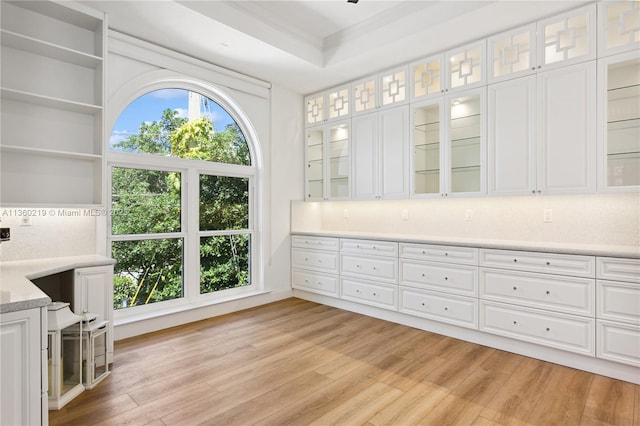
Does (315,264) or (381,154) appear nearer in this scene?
(381,154)

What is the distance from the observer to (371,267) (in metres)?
4.14

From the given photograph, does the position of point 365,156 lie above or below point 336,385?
above

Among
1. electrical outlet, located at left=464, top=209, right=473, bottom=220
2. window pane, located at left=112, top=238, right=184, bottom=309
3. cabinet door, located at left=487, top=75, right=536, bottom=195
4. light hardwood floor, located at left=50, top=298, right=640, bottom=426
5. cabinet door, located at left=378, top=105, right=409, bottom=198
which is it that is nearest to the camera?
light hardwood floor, located at left=50, top=298, right=640, bottom=426

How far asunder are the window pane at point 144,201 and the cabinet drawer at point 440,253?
2.63 meters

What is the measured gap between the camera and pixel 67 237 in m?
3.07

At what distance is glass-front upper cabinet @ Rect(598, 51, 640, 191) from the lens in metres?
Result: 2.71

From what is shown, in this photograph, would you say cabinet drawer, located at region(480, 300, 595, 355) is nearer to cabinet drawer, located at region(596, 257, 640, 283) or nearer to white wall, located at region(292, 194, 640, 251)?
cabinet drawer, located at region(596, 257, 640, 283)

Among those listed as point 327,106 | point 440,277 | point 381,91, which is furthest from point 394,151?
point 440,277

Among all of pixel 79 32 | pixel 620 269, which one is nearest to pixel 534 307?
pixel 620 269

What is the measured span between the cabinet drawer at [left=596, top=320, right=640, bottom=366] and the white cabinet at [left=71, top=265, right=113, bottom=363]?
3843 millimetres

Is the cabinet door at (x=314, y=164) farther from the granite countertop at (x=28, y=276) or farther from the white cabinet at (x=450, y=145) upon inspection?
the granite countertop at (x=28, y=276)

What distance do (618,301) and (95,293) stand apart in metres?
3.98

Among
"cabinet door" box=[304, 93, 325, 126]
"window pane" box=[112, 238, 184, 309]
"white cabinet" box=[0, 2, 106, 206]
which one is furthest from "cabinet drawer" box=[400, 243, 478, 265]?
"white cabinet" box=[0, 2, 106, 206]

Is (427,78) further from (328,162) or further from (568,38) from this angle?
(328,162)
